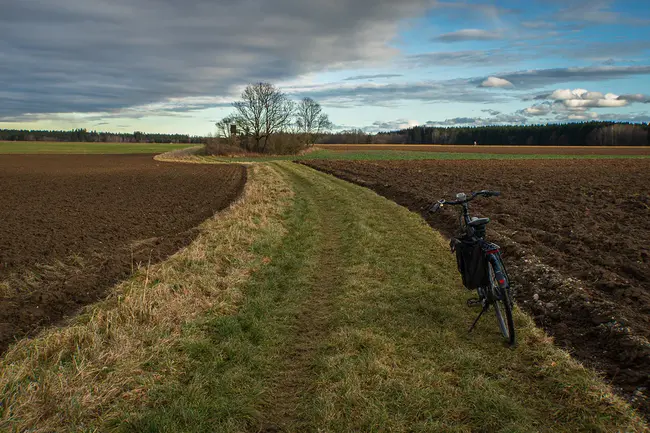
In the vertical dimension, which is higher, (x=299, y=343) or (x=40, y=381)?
(x=40, y=381)

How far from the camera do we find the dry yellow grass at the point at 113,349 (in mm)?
4275

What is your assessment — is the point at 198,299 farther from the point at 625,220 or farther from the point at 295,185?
the point at 295,185

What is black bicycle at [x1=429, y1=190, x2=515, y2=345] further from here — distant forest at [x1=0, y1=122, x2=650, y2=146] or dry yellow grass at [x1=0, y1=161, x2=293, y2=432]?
distant forest at [x1=0, y1=122, x2=650, y2=146]

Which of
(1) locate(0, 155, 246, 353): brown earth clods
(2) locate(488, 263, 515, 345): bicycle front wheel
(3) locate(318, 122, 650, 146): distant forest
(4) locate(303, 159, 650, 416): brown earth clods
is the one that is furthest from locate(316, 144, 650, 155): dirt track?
(2) locate(488, 263, 515, 345): bicycle front wheel

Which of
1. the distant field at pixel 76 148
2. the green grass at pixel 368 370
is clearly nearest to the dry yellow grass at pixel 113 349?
the green grass at pixel 368 370

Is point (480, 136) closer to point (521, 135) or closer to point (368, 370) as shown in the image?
point (521, 135)

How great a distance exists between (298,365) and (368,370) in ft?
2.99

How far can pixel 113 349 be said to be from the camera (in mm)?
5477

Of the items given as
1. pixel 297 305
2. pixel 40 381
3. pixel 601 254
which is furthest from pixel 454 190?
pixel 40 381

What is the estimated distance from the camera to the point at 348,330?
250 inches

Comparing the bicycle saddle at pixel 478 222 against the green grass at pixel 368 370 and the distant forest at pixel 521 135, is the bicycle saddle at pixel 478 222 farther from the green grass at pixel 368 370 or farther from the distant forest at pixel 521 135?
the distant forest at pixel 521 135

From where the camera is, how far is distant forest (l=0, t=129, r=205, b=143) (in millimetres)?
142250

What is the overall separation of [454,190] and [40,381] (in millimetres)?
20886

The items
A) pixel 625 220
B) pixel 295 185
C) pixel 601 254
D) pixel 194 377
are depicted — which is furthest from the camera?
pixel 295 185
